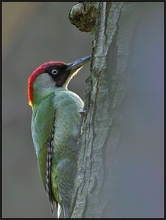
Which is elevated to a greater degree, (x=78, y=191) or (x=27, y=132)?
(x=78, y=191)

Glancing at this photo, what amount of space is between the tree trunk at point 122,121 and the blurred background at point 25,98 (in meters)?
3.94

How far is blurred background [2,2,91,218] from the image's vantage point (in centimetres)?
680

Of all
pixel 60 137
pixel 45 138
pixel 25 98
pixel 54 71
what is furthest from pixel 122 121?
pixel 25 98

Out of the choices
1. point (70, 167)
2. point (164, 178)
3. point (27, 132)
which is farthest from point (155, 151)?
point (27, 132)

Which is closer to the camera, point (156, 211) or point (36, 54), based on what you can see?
point (156, 211)

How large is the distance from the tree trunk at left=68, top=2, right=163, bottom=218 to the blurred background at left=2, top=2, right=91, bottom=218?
3936mm

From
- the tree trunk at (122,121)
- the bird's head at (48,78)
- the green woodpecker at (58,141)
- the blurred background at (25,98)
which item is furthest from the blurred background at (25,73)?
the tree trunk at (122,121)

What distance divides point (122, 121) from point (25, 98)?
4.63m

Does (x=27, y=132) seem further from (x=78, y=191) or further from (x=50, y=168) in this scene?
(x=78, y=191)

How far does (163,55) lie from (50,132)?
1.76 metres

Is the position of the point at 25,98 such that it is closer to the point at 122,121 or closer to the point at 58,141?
the point at 58,141

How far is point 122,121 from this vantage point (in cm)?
224

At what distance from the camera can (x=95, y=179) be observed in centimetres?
254

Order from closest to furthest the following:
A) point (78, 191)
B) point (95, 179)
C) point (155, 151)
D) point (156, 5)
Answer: point (155, 151)
point (156, 5)
point (95, 179)
point (78, 191)
